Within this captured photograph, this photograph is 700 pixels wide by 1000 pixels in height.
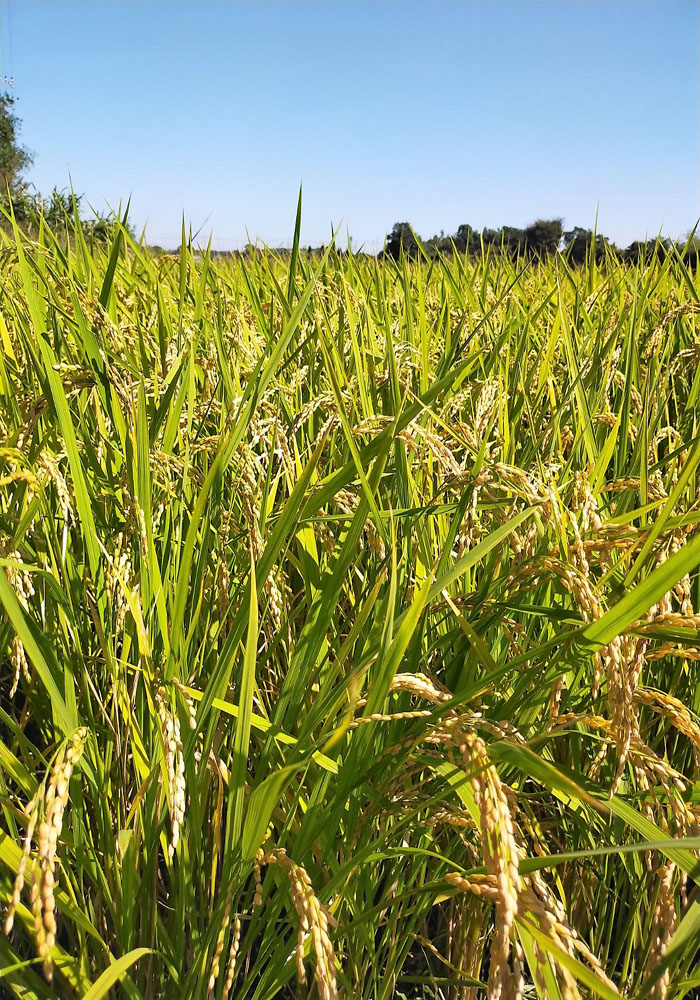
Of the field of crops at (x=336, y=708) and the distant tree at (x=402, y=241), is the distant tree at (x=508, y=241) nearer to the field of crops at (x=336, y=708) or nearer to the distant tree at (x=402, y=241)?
the distant tree at (x=402, y=241)

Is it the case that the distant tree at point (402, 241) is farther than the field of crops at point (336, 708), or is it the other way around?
the distant tree at point (402, 241)

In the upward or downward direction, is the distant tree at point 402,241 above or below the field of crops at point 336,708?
above

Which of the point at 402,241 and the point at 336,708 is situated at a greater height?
the point at 402,241

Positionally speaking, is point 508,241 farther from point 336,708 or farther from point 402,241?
point 336,708

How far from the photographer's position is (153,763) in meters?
0.88

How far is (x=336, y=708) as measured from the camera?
0.74 meters

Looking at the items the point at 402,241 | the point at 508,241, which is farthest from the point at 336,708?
the point at 508,241

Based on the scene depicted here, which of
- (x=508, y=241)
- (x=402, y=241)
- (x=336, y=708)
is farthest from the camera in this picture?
(x=508, y=241)

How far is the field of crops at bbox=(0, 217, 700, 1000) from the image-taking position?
706mm

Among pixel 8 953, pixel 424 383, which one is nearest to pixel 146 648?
pixel 8 953

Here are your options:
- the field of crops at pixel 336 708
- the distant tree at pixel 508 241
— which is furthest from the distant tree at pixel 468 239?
the field of crops at pixel 336 708

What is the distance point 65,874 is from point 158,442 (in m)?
Result: 0.66

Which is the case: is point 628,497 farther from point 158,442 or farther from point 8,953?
point 8,953

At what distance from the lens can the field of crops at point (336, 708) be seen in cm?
71
